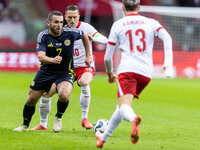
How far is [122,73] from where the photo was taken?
603 centimetres

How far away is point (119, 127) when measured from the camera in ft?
27.9

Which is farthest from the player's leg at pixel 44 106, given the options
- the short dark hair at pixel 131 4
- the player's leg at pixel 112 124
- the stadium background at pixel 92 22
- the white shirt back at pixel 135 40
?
the stadium background at pixel 92 22

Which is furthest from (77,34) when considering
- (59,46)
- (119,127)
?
(119,127)

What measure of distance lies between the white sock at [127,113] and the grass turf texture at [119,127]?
79 cm

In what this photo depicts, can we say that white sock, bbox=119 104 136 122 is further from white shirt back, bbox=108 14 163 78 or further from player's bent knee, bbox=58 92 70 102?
player's bent knee, bbox=58 92 70 102

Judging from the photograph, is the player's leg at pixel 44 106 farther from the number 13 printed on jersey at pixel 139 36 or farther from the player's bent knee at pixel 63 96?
the number 13 printed on jersey at pixel 139 36

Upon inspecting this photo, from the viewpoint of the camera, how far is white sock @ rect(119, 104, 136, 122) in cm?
560

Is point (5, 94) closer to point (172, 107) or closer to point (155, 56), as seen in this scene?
point (172, 107)

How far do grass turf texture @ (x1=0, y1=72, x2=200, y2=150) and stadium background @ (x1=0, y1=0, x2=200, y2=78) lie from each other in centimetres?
647

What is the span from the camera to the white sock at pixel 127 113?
5600 mm

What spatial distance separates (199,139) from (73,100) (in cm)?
644

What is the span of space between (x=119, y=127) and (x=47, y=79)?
70.9 inches

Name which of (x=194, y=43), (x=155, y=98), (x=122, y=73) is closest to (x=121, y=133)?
(x=122, y=73)

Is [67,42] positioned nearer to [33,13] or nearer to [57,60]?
[57,60]
